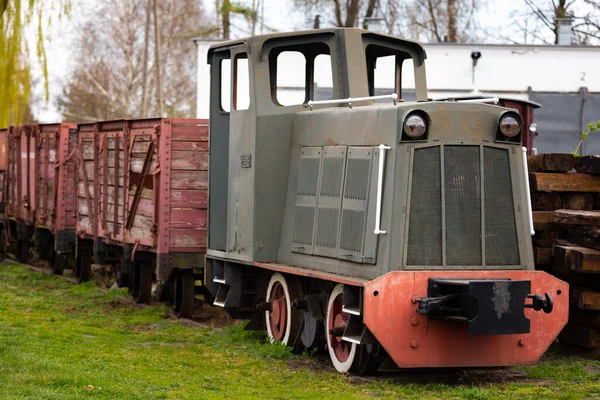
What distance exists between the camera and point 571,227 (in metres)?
10.5

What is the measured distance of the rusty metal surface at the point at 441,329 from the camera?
860 cm

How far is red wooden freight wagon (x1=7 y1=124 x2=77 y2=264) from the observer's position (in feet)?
60.3

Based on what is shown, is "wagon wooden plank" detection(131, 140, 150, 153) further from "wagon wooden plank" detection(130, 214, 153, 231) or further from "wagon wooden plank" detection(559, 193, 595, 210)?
"wagon wooden plank" detection(559, 193, 595, 210)

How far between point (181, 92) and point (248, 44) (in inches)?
1673

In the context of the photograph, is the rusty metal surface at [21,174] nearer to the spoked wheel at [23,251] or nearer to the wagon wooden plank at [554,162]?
the spoked wheel at [23,251]

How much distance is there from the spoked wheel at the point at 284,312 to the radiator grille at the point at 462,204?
6.62 ft

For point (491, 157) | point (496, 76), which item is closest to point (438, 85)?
point (496, 76)

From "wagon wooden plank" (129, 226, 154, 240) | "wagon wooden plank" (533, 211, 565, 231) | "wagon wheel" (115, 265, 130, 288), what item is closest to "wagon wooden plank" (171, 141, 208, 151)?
"wagon wooden plank" (129, 226, 154, 240)

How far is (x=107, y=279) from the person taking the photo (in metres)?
18.0

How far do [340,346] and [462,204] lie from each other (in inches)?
70.4

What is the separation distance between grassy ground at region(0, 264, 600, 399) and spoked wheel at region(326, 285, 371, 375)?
0.54 feet

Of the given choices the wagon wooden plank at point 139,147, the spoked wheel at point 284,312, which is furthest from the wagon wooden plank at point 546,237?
the wagon wooden plank at point 139,147

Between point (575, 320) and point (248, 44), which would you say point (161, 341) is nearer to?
point (248, 44)

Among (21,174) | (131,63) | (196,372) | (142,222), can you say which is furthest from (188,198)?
(131,63)
